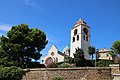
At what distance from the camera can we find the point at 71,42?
60.0 m

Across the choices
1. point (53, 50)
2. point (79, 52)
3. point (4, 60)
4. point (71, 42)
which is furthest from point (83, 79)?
point (53, 50)

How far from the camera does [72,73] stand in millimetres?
21922

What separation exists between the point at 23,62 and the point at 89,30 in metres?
32.0

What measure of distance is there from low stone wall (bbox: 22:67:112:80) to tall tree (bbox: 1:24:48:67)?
7594 mm

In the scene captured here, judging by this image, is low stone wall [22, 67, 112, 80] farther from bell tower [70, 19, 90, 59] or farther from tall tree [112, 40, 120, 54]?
bell tower [70, 19, 90, 59]

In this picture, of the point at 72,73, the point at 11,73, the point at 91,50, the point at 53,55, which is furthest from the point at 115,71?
the point at 53,55

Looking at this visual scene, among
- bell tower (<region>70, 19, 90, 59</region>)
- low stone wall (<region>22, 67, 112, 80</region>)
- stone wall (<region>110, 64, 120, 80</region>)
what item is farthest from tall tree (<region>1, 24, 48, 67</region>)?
bell tower (<region>70, 19, 90, 59</region>)

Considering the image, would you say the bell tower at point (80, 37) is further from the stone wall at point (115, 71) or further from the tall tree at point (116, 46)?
the stone wall at point (115, 71)

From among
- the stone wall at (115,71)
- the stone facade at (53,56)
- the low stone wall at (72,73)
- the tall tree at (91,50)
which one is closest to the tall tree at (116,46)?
the tall tree at (91,50)

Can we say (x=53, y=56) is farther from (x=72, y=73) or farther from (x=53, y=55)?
(x=72, y=73)

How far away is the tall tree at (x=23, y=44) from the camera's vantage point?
30.7 m

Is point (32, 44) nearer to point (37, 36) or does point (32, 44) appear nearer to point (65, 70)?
point (37, 36)

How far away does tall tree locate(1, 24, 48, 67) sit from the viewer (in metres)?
30.7

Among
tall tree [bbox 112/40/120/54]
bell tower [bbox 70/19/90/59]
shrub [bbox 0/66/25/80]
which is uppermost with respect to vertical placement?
bell tower [bbox 70/19/90/59]
